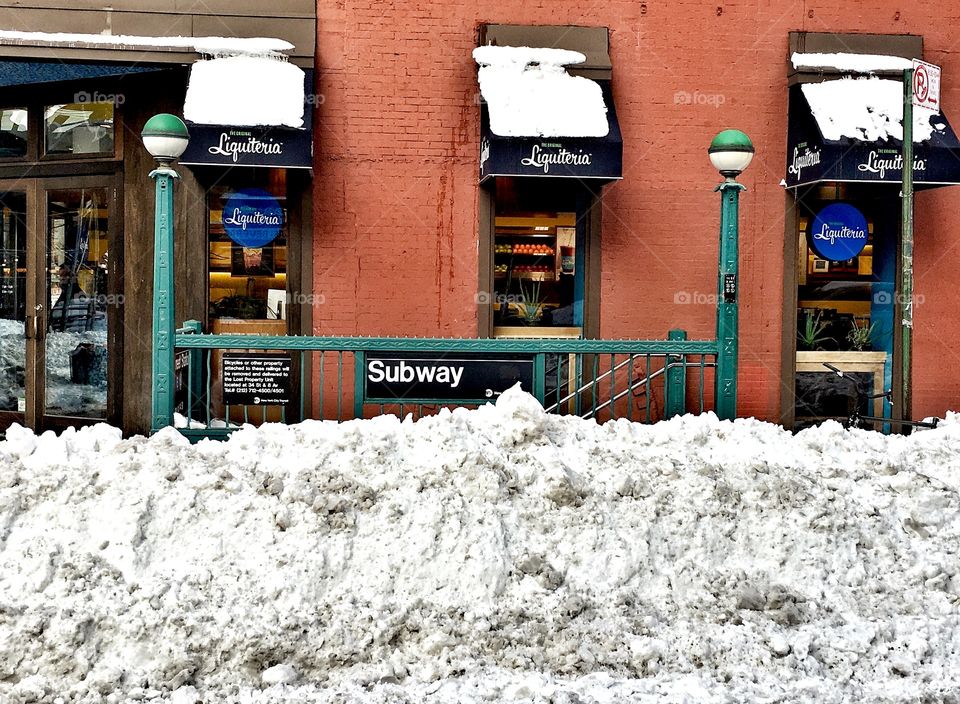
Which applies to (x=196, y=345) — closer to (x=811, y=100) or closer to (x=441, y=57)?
(x=441, y=57)

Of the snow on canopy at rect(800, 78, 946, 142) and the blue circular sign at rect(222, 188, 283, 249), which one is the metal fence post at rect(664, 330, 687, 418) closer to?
the snow on canopy at rect(800, 78, 946, 142)

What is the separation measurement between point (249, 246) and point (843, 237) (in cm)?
635

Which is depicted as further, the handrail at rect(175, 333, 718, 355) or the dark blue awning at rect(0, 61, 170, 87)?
the dark blue awning at rect(0, 61, 170, 87)

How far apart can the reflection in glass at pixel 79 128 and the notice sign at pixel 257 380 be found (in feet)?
12.8

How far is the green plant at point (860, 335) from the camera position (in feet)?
35.8

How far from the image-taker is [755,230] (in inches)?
417

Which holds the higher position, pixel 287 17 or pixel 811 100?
pixel 287 17

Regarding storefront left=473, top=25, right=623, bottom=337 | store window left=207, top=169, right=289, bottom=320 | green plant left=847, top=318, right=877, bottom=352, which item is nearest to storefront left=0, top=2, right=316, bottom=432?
store window left=207, top=169, right=289, bottom=320

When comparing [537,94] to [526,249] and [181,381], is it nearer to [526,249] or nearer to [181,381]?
[526,249]

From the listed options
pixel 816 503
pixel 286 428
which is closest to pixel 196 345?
pixel 286 428

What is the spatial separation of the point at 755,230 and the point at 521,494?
580 cm

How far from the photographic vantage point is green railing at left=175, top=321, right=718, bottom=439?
7.82 meters

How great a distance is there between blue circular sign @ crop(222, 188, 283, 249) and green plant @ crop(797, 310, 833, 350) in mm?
5715

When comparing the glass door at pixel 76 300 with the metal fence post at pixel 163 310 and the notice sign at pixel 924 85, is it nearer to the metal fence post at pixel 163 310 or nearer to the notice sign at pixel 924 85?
the metal fence post at pixel 163 310
